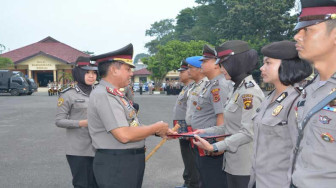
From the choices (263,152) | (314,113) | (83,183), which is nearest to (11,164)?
(83,183)

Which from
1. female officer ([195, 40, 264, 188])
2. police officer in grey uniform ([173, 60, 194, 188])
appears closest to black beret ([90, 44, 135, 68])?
female officer ([195, 40, 264, 188])

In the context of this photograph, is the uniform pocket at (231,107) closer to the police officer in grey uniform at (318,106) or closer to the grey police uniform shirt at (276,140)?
the grey police uniform shirt at (276,140)

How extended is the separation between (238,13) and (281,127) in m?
43.1

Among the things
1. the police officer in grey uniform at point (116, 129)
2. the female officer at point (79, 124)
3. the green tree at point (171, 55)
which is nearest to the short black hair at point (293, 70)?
the police officer in grey uniform at point (116, 129)

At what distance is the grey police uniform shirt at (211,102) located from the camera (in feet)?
13.1

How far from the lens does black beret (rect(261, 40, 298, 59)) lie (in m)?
2.54

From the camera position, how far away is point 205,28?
5656 centimetres

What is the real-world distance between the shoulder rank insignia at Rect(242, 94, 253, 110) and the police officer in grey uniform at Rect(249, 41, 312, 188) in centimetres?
36

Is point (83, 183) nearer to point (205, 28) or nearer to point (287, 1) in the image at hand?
point (287, 1)

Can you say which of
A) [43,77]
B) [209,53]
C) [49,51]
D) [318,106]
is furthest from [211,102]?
[49,51]

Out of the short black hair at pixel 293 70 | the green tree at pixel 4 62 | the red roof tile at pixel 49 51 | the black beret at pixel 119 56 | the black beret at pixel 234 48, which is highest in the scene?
the red roof tile at pixel 49 51

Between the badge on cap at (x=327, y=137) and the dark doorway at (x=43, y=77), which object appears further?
the dark doorway at (x=43, y=77)

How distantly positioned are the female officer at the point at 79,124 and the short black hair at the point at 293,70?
8.00 ft

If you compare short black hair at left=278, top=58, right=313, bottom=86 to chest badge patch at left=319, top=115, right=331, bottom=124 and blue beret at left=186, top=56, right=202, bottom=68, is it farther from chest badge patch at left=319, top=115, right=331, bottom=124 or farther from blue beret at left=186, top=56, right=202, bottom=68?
blue beret at left=186, top=56, right=202, bottom=68
